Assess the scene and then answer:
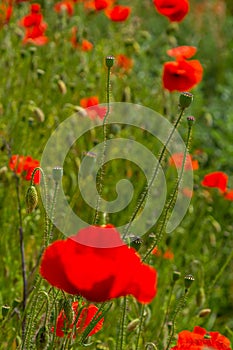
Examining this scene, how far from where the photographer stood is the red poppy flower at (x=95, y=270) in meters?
1.01

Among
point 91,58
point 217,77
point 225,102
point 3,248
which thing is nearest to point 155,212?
point 3,248

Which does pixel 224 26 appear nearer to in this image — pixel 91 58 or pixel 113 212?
pixel 91 58

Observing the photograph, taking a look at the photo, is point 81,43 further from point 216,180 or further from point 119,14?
point 216,180

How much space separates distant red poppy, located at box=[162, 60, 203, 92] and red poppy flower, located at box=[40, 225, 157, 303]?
123 centimetres

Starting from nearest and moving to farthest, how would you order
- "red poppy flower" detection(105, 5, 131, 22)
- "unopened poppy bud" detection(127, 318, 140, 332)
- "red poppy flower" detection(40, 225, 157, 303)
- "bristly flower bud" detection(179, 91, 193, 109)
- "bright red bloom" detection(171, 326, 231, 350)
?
"red poppy flower" detection(40, 225, 157, 303)
"bright red bloom" detection(171, 326, 231, 350)
"bristly flower bud" detection(179, 91, 193, 109)
"unopened poppy bud" detection(127, 318, 140, 332)
"red poppy flower" detection(105, 5, 131, 22)

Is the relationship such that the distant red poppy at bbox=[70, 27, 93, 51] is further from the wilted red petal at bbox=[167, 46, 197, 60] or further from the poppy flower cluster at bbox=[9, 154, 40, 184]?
the poppy flower cluster at bbox=[9, 154, 40, 184]

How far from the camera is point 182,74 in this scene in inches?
87.9

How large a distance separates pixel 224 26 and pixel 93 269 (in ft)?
20.2

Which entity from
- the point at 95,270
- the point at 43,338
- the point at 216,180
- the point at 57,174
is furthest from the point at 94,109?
the point at 95,270

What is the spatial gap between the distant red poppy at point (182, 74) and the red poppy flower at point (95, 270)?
4.05ft

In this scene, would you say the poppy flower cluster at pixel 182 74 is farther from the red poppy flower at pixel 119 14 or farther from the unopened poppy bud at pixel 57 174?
the red poppy flower at pixel 119 14

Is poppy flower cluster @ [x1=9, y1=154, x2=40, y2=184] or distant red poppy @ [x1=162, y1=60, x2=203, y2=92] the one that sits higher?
distant red poppy @ [x1=162, y1=60, x2=203, y2=92]

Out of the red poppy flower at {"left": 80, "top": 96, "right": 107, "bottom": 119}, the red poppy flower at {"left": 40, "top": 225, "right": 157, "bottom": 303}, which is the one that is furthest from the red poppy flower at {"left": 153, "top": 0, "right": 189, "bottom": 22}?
the red poppy flower at {"left": 40, "top": 225, "right": 157, "bottom": 303}

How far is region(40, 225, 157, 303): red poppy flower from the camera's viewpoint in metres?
1.01
